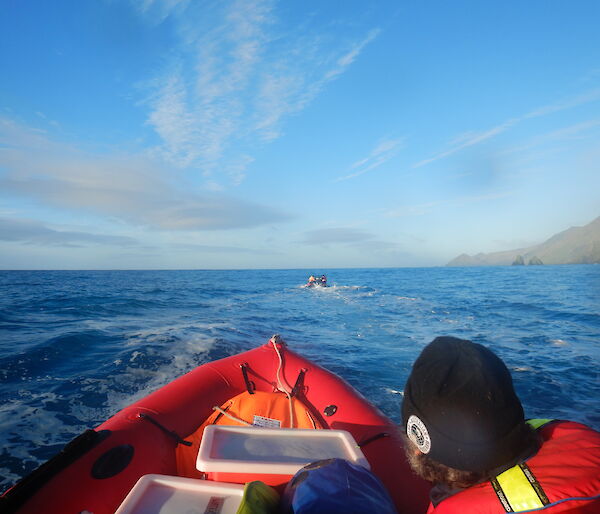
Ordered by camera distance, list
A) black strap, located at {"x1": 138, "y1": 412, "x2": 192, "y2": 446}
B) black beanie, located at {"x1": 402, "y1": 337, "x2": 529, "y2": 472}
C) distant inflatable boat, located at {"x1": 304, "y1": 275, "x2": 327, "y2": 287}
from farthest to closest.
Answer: distant inflatable boat, located at {"x1": 304, "y1": 275, "x2": 327, "y2": 287} < black strap, located at {"x1": 138, "y1": 412, "x2": 192, "y2": 446} < black beanie, located at {"x1": 402, "y1": 337, "x2": 529, "y2": 472}

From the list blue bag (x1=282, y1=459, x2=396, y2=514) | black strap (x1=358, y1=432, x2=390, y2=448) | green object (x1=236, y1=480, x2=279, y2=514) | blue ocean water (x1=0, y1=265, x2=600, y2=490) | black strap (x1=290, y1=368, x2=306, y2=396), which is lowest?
blue ocean water (x1=0, y1=265, x2=600, y2=490)

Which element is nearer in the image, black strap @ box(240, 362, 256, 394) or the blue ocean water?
black strap @ box(240, 362, 256, 394)

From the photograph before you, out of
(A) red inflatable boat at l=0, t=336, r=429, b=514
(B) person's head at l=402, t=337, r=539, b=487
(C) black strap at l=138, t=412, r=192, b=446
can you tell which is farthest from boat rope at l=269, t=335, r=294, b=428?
(B) person's head at l=402, t=337, r=539, b=487

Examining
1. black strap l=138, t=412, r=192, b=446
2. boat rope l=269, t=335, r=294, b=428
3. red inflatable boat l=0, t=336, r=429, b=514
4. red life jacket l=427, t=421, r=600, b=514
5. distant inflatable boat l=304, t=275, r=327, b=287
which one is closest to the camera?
red life jacket l=427, t=421, r=600, b=514

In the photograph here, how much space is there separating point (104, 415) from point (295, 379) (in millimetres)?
2628

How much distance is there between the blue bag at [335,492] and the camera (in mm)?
1235

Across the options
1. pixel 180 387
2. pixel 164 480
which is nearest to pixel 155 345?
pixel 180 387

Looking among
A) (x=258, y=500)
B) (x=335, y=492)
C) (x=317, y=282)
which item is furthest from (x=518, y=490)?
(x=317, y=282)

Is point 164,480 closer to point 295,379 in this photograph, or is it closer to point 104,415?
point 295,379

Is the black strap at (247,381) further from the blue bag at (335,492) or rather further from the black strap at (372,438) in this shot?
the blue bag at (335,492)

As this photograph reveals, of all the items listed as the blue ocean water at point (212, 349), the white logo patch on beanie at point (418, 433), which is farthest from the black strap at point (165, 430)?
the white logo patch on beanie at point (418, 433)

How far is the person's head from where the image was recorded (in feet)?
3.76

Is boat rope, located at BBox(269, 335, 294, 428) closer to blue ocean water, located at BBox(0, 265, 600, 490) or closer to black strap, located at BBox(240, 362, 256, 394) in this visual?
black strap, located at BBox(240, 362, 256, 394)

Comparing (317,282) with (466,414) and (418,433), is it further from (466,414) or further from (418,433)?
(466,414)
